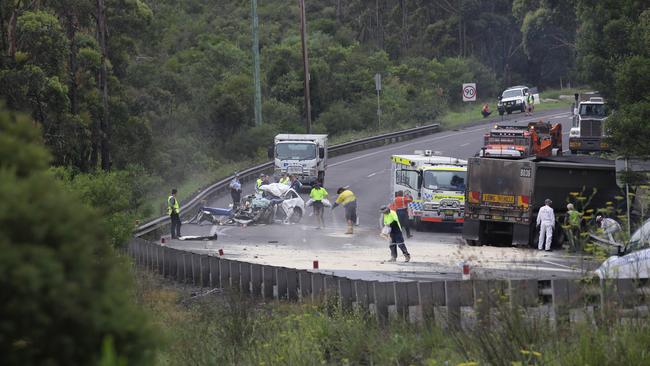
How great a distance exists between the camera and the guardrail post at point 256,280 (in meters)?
21.6

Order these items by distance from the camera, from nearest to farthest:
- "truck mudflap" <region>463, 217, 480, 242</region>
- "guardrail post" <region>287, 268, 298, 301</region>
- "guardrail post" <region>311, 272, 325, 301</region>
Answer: "guardrail post" <region>311, 272, 325, 301</region> < "guardrail post" <region>287, 268, 298, 301</region> < "truck mudflap" <region>463, 217, 480, 242</region>

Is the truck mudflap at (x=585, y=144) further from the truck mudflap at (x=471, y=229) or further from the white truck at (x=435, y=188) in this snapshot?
the truck mudflap at (x=471, y=229)

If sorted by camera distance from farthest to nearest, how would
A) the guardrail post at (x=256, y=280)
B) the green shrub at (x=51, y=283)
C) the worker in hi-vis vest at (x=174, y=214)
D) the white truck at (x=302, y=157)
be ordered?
1. the white truck at (x=302, y=157)
2. the worker in hi-vis vest at (x=174, y=214)
3. the guardrail post at (x=256, y=280)
4. the green shrub at (x=51, y=283)

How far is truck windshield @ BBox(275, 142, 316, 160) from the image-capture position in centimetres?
4369

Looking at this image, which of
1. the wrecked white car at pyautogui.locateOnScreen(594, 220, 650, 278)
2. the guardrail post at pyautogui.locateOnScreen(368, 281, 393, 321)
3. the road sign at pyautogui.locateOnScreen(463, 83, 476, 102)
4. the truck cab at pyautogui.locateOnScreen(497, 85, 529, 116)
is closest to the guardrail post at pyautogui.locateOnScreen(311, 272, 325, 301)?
the guardrail post at pyautogui.locateOnScreen(368, 281, 393, 321)

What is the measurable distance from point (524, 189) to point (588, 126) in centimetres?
2208

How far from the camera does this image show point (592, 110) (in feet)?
163

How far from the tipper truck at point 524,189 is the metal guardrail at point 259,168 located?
10180 millimetres

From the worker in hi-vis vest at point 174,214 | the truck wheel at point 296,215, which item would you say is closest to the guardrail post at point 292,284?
the worker in hi-vis vest at point 174,214

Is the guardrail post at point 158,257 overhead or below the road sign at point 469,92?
below

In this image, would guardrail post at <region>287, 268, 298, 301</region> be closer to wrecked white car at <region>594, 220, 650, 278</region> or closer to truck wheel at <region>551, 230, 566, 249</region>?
wrecked white car at <region>594, 220, 650, 278</region>

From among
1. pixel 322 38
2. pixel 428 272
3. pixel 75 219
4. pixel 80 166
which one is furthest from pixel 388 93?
pixel 75 219

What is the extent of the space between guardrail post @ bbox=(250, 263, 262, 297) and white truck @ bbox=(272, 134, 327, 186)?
71.0ft

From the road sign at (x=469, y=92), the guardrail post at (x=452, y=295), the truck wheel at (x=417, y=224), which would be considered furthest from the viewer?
the road sign at (x=469, y=92)
